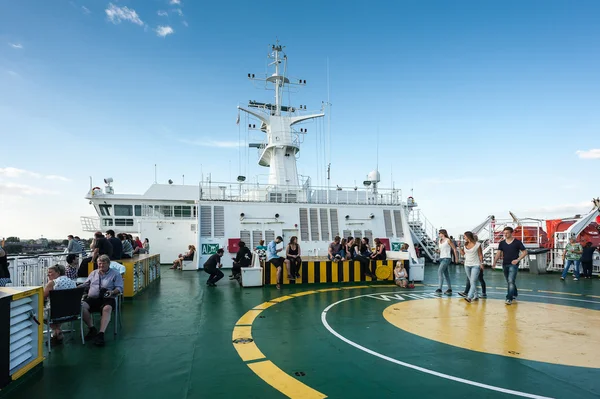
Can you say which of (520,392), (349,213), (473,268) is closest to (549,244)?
(349,213)

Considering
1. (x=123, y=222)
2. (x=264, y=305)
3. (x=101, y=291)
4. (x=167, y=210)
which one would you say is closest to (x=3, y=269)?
(x=101, y=291)

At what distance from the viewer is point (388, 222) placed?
21.3 m

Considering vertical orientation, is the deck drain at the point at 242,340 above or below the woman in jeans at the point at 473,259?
below

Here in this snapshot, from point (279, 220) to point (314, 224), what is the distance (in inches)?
83.0

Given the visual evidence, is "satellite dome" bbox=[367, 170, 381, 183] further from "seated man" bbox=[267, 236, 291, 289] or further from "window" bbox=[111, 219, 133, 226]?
"window" bbox=[111, 219, 133, 226]

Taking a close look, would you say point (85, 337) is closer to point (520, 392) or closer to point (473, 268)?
point (520, 392)

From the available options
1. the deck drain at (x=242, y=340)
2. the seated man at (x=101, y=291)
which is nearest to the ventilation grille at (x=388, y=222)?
the deck drain at (x=242, y=340)

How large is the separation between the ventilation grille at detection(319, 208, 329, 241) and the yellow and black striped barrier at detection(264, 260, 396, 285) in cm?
687

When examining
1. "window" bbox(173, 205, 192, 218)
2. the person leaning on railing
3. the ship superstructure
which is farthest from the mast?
the person leaning on railing

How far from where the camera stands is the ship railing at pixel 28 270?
885 cm

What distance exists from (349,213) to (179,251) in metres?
10.5

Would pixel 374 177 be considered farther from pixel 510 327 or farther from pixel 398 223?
pixel 510 327

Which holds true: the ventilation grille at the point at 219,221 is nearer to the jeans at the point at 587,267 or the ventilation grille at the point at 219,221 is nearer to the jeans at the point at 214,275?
the jeans at the point at 214,275

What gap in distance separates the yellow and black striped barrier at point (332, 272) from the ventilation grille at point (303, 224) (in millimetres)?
6764
